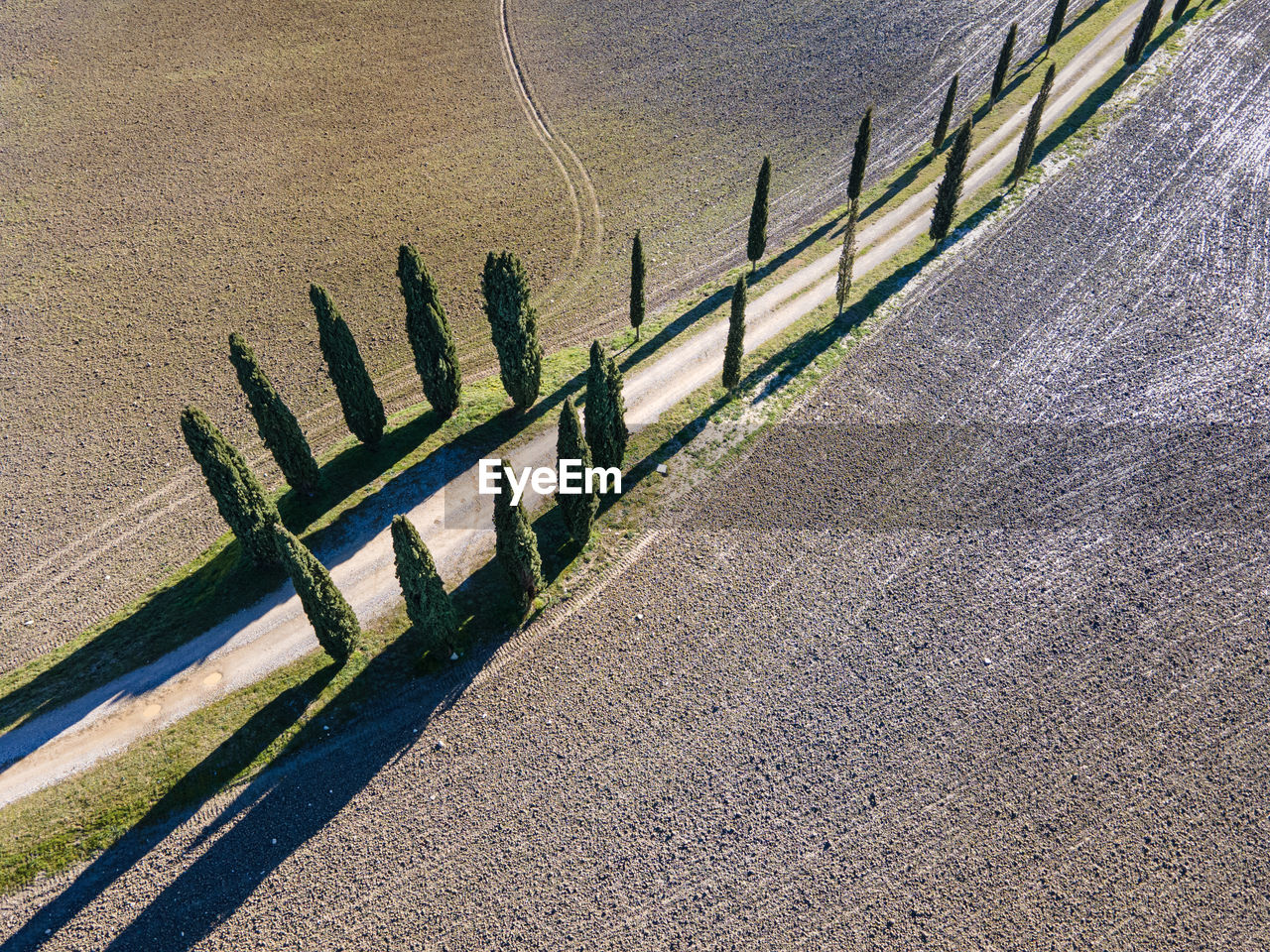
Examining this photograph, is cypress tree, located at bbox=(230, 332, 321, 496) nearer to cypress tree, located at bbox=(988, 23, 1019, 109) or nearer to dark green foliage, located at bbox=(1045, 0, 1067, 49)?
cypress tree, located at bbox=(988, 23, 1019, 109)

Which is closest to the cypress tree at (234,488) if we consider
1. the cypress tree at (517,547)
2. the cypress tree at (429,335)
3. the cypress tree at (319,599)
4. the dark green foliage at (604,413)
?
the cypress tree at (319,599)

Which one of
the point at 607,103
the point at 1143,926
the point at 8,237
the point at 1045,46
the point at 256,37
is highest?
the point at 256,37

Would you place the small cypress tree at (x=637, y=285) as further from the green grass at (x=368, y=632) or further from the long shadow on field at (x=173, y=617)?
the long shadow on field at (x=173, y=617)

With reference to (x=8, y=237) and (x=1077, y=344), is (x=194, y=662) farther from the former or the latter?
(x=1077, y=344)

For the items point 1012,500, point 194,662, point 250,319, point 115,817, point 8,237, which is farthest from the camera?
point 8,237

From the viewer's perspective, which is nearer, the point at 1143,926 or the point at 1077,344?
the point at 1143,926

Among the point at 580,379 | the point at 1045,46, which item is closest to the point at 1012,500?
the point at 580,379

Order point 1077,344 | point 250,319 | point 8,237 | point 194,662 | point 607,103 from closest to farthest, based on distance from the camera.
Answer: point 194,662
point 1077,344
point 250,319
point 8,237
point 607,103
